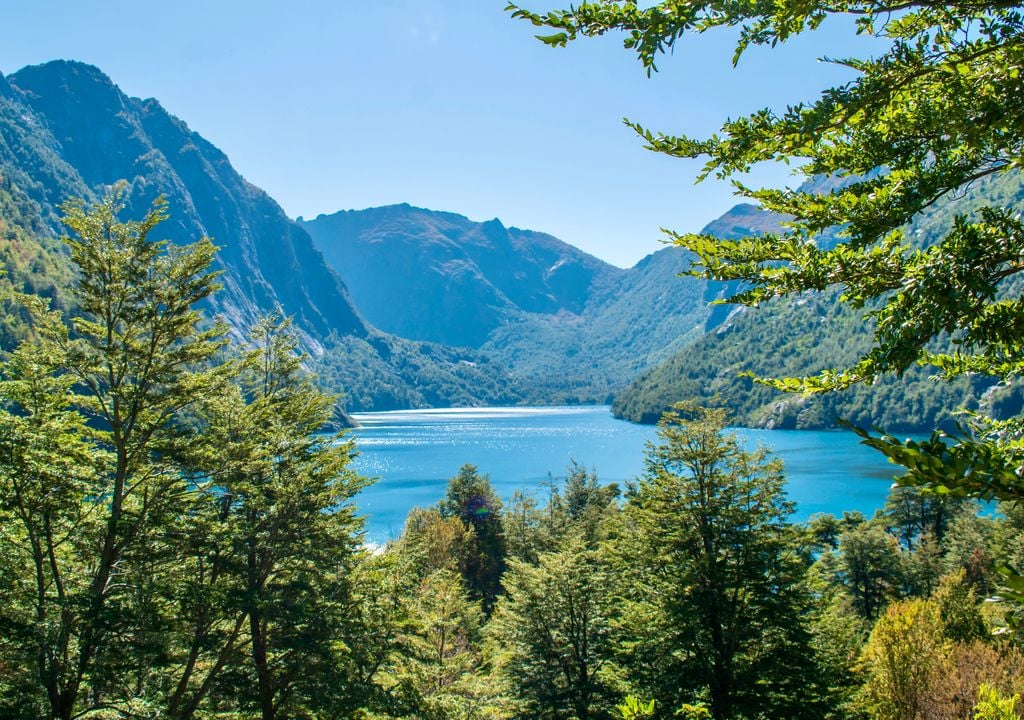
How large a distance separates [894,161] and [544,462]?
388 feet

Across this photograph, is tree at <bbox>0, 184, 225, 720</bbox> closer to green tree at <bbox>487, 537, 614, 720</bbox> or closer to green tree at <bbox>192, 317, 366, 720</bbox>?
green tree at <bbox>192, 317, 366, 720</bbox>

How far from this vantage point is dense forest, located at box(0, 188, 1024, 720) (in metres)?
9.59

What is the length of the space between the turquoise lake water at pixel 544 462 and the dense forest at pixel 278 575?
2417cm

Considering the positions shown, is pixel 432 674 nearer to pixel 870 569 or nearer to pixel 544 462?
pixel 870 569

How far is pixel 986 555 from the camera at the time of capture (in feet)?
112

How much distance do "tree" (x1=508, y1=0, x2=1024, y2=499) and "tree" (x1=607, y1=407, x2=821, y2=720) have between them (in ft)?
40.7

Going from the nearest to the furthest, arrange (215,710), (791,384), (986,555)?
(791,384), (215,710), (986,555)

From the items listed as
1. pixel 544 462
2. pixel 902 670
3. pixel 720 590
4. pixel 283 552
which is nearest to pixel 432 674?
pixel 283 552

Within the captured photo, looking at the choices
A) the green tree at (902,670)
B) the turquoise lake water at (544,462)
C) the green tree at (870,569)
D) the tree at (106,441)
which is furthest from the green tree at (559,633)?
the green tree at (870,569)

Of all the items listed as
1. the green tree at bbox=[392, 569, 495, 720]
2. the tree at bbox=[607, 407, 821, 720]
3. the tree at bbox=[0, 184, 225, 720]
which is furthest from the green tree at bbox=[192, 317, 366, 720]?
the tree at bbox=[607, 407, 821, 720]

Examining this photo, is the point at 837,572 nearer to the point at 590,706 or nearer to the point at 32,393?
the point at 590,706

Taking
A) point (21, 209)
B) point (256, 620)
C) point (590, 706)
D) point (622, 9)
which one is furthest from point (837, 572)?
point (21, 209)

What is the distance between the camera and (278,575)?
533 inches

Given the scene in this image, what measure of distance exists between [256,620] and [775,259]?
1293 centimetres
